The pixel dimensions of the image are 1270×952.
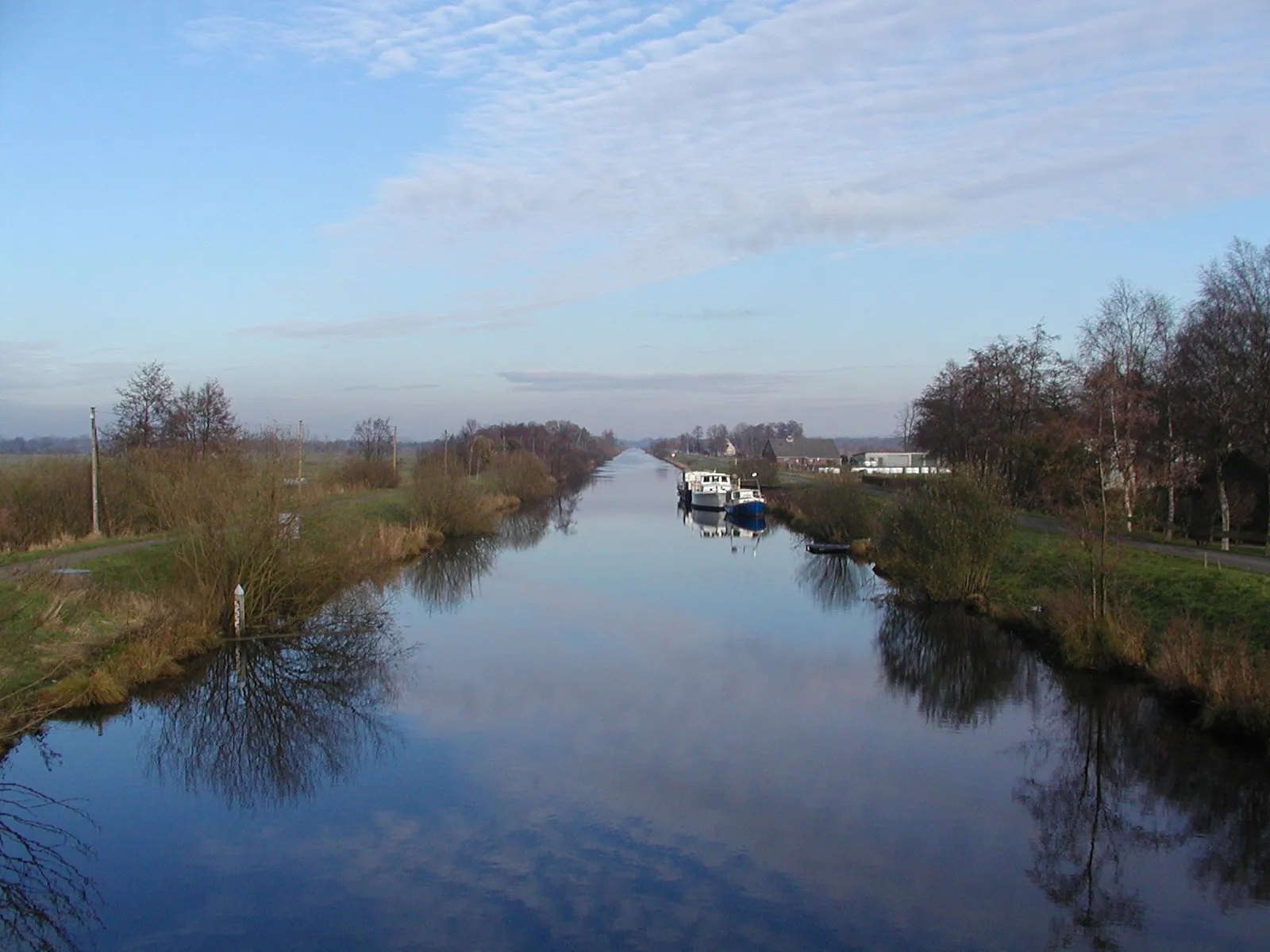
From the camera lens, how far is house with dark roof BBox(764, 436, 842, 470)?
320ft

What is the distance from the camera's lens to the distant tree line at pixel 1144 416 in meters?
15.5

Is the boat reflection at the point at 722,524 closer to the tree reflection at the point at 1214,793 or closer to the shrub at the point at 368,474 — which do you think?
the shrub at the point at 368,474

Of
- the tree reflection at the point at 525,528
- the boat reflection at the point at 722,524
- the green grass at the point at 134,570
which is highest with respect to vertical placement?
the green grass at the point at 134,570

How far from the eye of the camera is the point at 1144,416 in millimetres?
15586

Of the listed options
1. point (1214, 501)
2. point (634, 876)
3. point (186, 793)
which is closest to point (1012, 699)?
point (634, 876)

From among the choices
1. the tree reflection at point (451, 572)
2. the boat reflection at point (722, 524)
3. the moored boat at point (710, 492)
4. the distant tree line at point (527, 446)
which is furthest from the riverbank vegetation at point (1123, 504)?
the distant tree line at point (527, 446)

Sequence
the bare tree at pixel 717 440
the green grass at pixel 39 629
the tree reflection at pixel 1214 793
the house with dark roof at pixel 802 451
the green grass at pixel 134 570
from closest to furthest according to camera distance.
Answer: the tree reflection at pixel 1214 793
the green grass at pixel 39 629
the green grass at pixel 134 570
the house with dark roof at pixel 802 451
the bare tree at pixel 717 440

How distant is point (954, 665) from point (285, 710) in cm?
1042

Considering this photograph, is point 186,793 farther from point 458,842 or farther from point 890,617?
point 890,617

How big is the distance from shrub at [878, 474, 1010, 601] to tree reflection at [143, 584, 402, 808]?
11.1 metres

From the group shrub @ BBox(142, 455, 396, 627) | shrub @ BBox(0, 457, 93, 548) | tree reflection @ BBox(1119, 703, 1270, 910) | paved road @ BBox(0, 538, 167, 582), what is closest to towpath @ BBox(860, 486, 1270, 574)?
tree reflection @ BBox(1119, 703, 1270, 910)

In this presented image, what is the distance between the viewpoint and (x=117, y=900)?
301 inches

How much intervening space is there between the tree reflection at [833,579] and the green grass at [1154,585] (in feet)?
10.8

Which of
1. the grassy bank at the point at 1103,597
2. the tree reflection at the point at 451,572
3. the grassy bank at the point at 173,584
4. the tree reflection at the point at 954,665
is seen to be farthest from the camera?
the tree reflection at the point at 451,572
